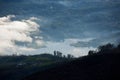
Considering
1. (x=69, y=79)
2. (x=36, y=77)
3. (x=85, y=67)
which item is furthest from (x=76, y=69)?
(x=36, y=77)

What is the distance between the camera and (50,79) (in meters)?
160

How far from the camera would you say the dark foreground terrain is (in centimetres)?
14562

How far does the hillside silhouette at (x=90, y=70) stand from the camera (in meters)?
146

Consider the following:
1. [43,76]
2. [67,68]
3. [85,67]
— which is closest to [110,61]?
[85,67]

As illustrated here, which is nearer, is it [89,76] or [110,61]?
[89,76]

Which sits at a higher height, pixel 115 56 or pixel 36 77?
pixel 115 56

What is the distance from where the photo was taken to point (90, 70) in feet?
519

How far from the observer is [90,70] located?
158125 millimetres

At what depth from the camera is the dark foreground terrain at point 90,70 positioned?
146 metres

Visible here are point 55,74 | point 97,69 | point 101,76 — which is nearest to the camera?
point 101,76

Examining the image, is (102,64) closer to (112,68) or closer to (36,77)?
(112,68)

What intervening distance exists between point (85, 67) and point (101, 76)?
23.4m

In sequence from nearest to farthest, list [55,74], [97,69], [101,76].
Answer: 1. [101,76]
2. [97,69]
3. [55,74]

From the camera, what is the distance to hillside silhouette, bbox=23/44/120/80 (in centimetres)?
14562
